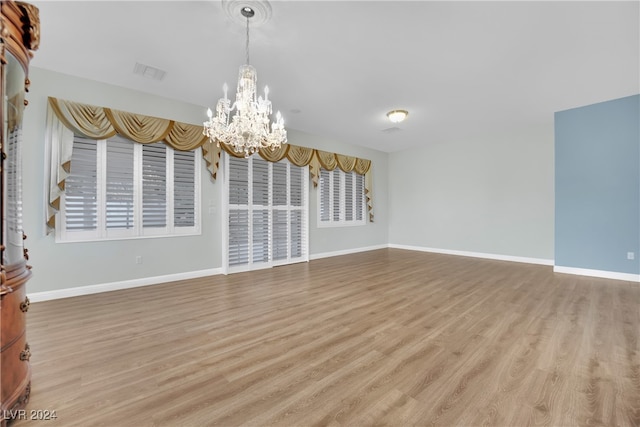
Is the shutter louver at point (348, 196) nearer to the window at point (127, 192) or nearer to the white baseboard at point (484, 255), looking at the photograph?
the white baseboard at point (484, 255)

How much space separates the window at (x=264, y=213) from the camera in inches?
197

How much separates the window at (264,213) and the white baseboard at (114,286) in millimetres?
553

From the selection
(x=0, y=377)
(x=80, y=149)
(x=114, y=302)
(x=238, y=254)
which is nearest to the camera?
(x=0, y=377)

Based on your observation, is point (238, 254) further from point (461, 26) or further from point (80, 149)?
point (461, 26)

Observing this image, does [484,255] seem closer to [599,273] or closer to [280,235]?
[599,273]

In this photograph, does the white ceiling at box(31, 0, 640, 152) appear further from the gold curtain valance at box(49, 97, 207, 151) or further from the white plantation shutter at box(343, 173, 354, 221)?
the white plantation shutter at box(343, 173, 354, 221)

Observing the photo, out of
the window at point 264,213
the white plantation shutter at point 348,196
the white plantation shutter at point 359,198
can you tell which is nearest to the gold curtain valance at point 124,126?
the window at point 264,213

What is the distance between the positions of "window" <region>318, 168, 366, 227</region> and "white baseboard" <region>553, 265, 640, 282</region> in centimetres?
433

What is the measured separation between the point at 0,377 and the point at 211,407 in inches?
41.8

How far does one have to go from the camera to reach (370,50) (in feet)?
10.2

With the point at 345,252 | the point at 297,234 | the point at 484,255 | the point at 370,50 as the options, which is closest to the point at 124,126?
the point at 370,50

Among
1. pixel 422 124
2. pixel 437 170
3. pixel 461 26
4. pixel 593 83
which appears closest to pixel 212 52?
pixel 461 26

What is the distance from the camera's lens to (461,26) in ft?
8.89

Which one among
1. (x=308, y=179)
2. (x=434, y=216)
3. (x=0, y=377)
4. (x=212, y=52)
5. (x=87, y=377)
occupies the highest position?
(x=212, y=52)
